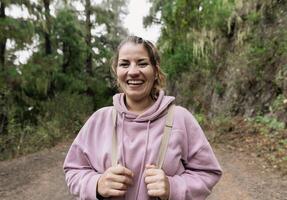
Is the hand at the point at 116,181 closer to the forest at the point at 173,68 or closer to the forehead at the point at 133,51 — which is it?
the forehead at the point at 133,51

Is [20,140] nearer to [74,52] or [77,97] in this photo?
[77,97]

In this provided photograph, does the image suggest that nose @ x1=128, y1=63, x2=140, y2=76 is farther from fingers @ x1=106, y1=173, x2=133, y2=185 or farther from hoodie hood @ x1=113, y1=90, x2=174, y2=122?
fingers @ x1=106, y1=173, x2=133, y2=185

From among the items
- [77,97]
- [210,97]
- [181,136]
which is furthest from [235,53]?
[181,136]

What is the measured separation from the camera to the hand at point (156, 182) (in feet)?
5.02

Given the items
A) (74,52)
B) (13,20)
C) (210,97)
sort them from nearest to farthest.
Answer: (13,20), (210,97), (74,52)

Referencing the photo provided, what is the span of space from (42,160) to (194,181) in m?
8.56

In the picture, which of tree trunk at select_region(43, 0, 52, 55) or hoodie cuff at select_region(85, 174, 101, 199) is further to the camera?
tree trunk at select_region(43, 0, 52, 55)

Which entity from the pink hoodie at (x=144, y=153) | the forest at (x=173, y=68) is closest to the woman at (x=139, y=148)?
the pink hoodie at (x=144, y=153)

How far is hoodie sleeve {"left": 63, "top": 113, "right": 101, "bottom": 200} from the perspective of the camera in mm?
1635

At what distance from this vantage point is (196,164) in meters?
1.68

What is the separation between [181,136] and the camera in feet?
5.41

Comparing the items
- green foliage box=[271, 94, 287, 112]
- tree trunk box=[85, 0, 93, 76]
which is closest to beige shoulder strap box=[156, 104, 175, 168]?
green foliage box=[271, 94, 287, 112]

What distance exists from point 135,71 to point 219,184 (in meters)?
5.59

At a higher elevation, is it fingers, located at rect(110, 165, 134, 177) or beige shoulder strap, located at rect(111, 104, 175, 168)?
beige shoulder strap, located at rect(111, 104, 175, 168)
